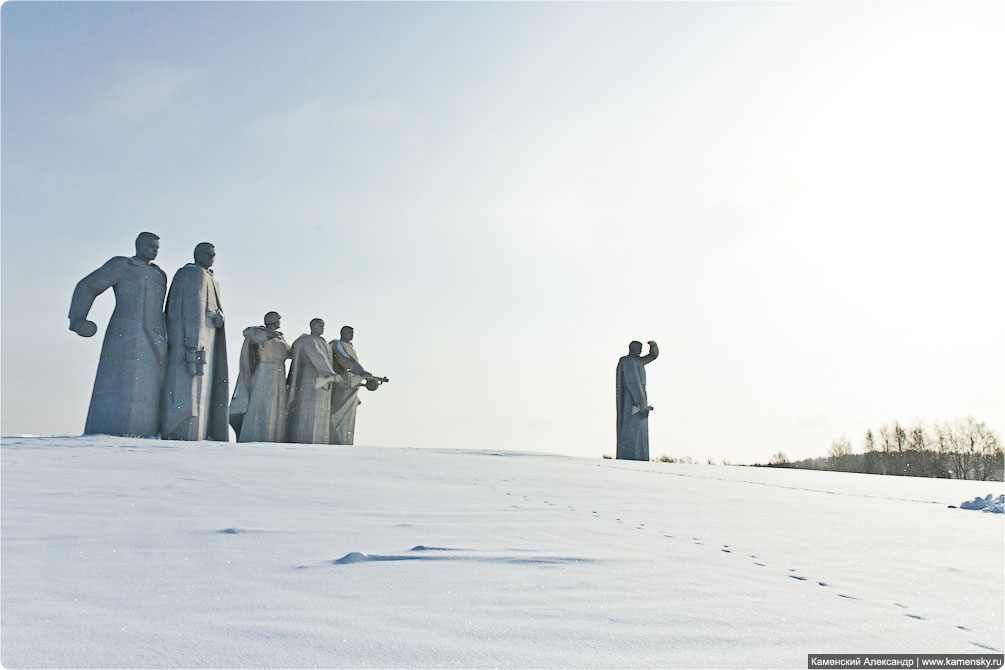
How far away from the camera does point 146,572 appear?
7.43ft

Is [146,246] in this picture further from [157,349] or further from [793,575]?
[793,575]

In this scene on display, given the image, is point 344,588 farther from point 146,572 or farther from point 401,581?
point 146,572

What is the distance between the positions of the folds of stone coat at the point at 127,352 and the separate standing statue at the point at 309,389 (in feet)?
16.9

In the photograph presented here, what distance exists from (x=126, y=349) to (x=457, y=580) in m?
9.78

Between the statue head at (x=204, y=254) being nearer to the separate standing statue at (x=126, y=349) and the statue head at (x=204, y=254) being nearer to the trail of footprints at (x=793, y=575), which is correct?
the separate standing statue at (x=126, y=349)

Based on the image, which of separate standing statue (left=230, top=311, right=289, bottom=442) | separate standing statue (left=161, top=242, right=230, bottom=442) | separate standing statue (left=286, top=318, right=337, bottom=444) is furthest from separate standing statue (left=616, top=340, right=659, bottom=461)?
separate standing statue (left=161, top=242, right=230, bottom=442)

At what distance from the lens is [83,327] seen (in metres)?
10.2

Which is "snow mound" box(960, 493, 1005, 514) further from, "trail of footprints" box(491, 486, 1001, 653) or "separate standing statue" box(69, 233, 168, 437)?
"separate standing statue" box(69, 233, 168, 437)

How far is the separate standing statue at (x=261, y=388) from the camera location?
15.1 metres

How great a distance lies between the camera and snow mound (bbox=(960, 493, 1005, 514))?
553 cm

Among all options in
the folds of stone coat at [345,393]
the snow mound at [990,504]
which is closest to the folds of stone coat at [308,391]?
the folds of stone coat at [345,393]

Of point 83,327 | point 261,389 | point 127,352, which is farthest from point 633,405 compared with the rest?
point 83,327

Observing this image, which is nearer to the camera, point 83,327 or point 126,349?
point 83,327

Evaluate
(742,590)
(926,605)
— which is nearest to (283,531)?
(742,590)
